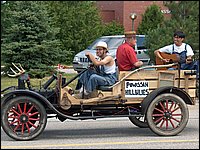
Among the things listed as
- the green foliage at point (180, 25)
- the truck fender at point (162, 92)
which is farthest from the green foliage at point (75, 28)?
the truck fender at point (162, 92)

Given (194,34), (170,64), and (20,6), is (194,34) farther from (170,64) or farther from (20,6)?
(20,6)

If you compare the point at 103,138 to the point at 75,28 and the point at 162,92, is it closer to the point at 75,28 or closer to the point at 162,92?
the point at 162,92

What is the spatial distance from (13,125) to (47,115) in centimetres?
58

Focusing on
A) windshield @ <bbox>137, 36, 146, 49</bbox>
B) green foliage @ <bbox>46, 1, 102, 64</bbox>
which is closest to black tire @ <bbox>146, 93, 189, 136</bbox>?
windshield @ <bbox>137, 36, 146, 49</bbox>

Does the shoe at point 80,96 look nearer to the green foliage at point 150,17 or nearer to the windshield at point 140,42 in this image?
the windshield at point 140,42

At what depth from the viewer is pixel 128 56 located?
348 inches

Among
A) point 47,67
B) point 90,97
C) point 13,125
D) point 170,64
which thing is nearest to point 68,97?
point 90,97

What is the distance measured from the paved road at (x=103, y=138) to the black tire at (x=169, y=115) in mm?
133

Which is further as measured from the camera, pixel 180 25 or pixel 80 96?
pixel 180 25

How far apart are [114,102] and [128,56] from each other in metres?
0.82

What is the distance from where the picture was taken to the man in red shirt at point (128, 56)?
28.9 ft

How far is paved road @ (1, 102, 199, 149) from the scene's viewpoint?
800 centimetres

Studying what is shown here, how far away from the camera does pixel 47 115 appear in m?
8.60

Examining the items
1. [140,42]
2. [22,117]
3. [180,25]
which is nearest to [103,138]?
[22,117]
